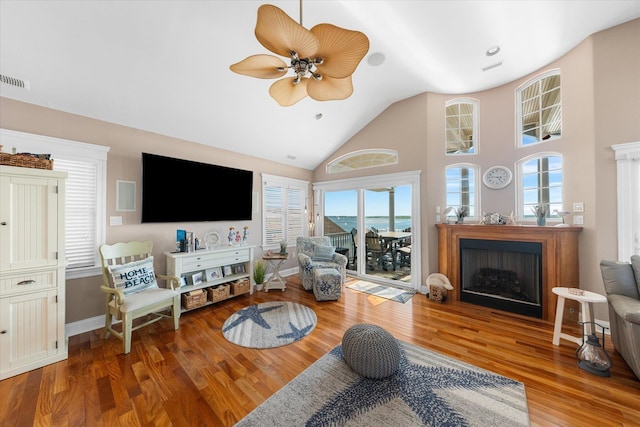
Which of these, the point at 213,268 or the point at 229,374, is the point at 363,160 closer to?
the point at 213,268

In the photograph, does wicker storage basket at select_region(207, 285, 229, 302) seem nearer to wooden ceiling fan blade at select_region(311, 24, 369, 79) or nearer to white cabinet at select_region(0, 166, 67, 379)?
white cabinet at select_region(0, 166, 67, 379)

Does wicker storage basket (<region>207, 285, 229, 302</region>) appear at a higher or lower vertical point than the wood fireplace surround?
lower

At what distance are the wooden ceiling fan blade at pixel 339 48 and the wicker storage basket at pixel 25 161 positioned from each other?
9.15ft

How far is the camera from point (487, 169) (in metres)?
3.88

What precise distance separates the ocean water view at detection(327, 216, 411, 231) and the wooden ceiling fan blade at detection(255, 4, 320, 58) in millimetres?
3617

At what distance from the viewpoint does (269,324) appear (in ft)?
9.73

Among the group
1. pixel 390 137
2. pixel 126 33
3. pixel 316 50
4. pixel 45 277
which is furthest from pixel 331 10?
pixel 45 277

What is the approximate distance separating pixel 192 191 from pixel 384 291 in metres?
3.73

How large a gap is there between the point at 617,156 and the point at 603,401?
2587 millimetres

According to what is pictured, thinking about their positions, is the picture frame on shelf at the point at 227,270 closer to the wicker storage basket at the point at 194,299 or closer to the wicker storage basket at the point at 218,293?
the wicker storage basket at the point at 218,293

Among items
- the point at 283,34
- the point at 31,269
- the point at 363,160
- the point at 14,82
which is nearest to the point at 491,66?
the point at 363,160

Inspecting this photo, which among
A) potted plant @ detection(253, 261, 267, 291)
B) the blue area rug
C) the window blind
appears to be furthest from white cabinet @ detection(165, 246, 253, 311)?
the blue area rug

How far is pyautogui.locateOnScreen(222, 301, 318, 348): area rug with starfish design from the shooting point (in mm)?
2596

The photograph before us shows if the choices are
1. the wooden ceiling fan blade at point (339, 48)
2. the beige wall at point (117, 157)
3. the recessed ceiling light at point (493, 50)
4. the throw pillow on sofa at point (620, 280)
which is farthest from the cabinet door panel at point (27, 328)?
the recessed ceiling light at point (493, 50)
